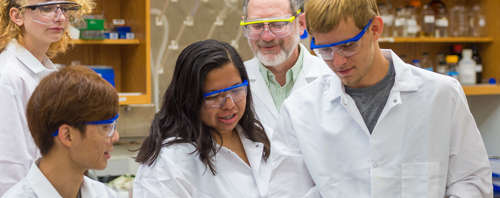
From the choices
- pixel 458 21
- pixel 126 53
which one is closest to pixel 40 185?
pixel 126 53

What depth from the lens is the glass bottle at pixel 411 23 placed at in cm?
320

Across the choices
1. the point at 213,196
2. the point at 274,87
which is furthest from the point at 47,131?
the point at 274,87

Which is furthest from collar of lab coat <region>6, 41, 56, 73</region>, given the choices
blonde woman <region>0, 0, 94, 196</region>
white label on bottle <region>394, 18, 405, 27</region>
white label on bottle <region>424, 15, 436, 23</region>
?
white label on bottle <region>424, 15, 436, 23</region>

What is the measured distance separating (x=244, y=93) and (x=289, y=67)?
788 mm

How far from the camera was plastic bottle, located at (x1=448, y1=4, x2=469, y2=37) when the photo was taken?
11.1ft

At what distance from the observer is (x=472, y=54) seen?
3451 millimetres

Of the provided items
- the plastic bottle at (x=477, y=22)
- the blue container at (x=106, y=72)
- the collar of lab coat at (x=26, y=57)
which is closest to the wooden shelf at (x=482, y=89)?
the plastic bottle at (x=477, y=22)

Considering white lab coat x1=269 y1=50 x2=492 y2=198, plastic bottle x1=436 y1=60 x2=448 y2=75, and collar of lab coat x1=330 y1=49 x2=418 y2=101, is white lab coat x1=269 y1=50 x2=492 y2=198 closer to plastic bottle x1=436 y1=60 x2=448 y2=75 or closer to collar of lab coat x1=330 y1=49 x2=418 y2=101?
collar of lab coat x1=330 y1=49 x2=418 y2=101

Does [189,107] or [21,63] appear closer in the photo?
[189,107]

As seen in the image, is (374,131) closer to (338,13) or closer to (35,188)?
(338,13)

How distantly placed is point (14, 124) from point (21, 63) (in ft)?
0.95

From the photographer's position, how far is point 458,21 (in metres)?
3.42

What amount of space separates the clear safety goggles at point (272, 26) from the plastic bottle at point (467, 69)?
1792 mm

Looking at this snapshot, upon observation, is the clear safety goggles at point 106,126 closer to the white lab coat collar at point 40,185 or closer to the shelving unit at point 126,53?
the white lab coat collar at point 40,185
